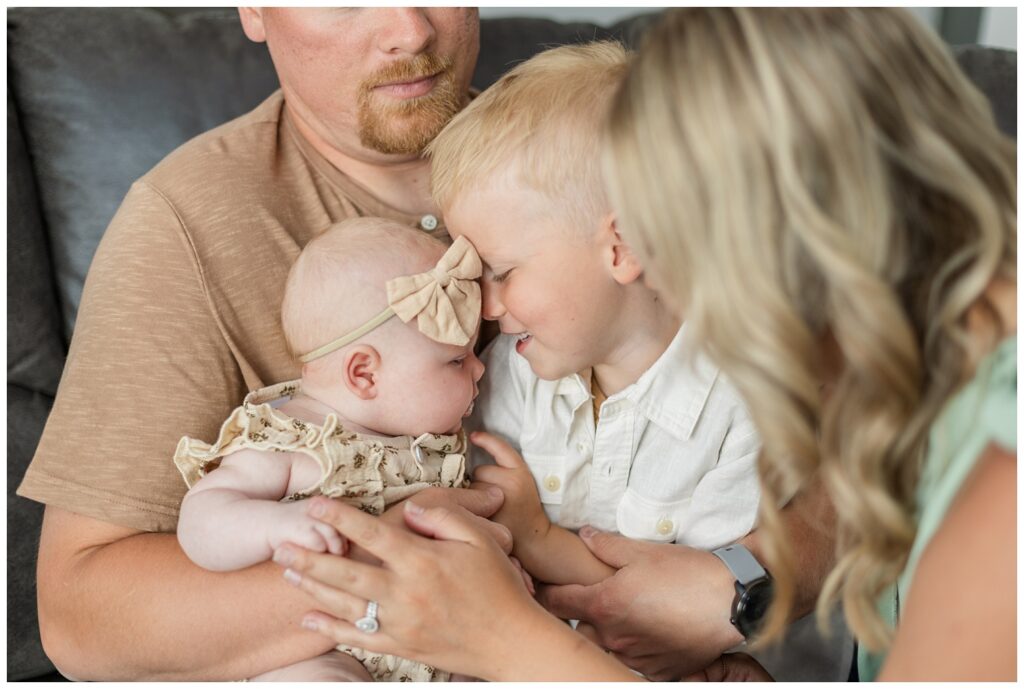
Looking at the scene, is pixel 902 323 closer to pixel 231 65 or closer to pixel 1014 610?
pixel 1014 610

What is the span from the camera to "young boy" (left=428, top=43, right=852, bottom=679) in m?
1.52

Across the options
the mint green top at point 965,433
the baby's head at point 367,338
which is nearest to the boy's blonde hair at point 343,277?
the baby's head at point 367,338

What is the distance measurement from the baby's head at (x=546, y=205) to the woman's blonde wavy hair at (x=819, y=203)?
16.0 inches

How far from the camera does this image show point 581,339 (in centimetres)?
159

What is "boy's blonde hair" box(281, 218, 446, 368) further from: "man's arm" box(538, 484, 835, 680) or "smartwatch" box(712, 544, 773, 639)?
"smartwatch" box(712, 544, 773, 639)

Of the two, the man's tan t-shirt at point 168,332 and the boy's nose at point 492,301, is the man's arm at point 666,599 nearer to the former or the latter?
the boy's nose at point 492,301

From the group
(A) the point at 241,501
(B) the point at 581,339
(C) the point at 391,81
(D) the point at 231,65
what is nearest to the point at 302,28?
(C) the point at 391,81

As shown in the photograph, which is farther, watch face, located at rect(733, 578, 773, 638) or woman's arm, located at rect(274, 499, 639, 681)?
watch face, located at rect(733, 578, 773, 638)

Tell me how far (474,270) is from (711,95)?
24.4 inches

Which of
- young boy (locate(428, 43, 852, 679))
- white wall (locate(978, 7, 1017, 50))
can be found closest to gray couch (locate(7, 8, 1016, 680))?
young boy (locate(428, 43, 852, 679))

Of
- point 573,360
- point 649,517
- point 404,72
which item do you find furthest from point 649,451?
point 404,72

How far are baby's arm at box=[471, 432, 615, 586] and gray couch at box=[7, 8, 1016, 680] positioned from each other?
3.59 ft

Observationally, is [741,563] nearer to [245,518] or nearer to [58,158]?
[245,518]

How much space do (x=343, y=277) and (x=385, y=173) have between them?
0.41m
